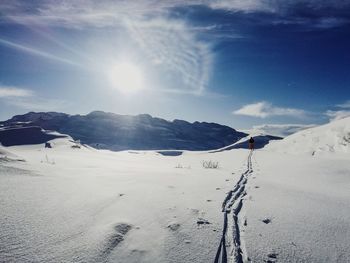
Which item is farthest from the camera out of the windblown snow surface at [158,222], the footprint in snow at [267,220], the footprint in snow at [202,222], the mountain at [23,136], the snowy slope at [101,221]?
the mountain at [23,136]

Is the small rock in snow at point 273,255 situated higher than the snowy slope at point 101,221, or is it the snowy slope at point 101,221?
the snowy slope at point 101,221

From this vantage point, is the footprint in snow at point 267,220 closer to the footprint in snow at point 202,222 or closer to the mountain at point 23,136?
the footprint in snow at point 202,222

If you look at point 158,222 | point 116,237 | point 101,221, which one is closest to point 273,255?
point 158,222

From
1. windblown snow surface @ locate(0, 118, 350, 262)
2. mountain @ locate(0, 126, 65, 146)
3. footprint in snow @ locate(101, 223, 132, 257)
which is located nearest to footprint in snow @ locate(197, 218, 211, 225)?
windblown snow surface @ locate(0, 118, 350, 262)

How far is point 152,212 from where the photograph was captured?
498 cm

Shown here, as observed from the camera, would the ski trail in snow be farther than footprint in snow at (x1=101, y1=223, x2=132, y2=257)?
Yes

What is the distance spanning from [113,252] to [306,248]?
7.78 feet

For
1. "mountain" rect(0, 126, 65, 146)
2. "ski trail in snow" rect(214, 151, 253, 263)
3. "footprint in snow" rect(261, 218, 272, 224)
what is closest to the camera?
"ski trail in snow" rect(214, 151, 253, 263)

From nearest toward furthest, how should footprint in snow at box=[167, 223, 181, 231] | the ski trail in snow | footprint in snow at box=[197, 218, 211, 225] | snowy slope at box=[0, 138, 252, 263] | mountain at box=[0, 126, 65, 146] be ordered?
snowy slope at box=[0, 138, 252, 263]
the ski trail in snow
footprint in snow at box=[167, 223, 181, 231]
footprint in snow at box=[197, 218, 211, 225]
mountain at box=[0, 126, 65, 146]

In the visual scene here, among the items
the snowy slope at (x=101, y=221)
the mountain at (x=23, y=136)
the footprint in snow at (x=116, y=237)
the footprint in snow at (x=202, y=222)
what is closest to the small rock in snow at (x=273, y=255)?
the snowy slope at (x=101, y=221)

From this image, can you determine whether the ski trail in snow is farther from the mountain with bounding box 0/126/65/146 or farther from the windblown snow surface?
the mountain with bounding box 0/126/65/146

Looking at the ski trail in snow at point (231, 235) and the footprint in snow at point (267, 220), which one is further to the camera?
the footprint in snow at point (267, 220)

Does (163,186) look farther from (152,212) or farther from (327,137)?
(327,137)

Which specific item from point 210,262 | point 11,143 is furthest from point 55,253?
point 11,143
